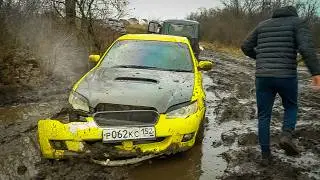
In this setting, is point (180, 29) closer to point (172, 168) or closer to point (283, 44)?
point (283, 44)

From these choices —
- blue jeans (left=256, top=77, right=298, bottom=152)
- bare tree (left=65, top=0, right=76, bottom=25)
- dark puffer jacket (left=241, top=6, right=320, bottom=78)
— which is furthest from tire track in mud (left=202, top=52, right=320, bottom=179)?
bare tree (left=65, top=0, right=76, bottom=25)

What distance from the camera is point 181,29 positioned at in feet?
68.0

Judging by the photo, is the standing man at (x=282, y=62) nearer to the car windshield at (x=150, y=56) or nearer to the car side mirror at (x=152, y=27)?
the car windshield at (x=150, y=56)

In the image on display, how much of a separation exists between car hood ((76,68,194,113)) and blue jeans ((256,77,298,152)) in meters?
0.88

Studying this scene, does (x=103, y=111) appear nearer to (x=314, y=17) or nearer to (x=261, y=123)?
(x=261, y=123)

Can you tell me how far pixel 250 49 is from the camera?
19.4ft

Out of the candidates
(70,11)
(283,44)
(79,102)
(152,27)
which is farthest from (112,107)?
(152,27)

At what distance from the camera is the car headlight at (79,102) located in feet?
18.7

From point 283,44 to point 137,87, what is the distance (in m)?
1.80

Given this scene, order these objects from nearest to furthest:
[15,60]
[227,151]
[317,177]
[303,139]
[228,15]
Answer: [317,177] < [227,151] < [303,139] < [15,60] < [228,15]

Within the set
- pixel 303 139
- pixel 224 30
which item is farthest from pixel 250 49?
pixel 224 30

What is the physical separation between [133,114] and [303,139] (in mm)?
2792

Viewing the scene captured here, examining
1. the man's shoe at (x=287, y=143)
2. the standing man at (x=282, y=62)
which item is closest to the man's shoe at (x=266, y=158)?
the standing man at (x=282, y=62)

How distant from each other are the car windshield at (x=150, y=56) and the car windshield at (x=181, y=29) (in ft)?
41.6
